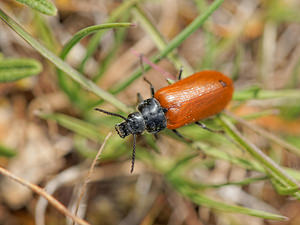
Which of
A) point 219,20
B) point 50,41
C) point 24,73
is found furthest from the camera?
point 219,20

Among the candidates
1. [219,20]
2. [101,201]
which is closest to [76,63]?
[101,201]

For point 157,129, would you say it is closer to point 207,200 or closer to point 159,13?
point 207,200

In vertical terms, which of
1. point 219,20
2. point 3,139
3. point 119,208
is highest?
point 219,20

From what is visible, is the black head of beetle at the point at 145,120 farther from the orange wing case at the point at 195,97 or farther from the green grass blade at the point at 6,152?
the green grass blade at the point at 6,152

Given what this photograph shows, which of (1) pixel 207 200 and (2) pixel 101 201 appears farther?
(2) pixel 101 201

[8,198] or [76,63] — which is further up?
[76,63]

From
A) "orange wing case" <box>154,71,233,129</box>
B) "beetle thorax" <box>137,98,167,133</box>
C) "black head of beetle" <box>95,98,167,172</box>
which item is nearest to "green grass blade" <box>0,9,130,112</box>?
"black head of beetle" <box>95,98,167,172</box>

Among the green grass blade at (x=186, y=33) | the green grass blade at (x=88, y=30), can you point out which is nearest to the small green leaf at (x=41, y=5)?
the green grass blade at (x=88, y=30)
